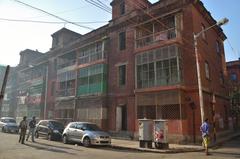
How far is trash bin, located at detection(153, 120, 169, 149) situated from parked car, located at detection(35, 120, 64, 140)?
27.7ft

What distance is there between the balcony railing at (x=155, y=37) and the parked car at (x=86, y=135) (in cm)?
895

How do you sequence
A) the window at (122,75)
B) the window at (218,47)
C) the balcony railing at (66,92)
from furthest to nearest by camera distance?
the balcony railing at (66,92) → the window at (218,47) → the window at (122,75)

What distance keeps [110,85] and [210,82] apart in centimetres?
951

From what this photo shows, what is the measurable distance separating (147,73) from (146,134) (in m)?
6.60

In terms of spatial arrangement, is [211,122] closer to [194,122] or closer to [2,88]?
[194,122]

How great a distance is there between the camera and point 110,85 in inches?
941

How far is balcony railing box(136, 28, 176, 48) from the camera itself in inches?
756

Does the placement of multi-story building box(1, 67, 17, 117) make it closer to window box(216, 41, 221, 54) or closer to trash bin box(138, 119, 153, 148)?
window box(216, 41, 221, 54)

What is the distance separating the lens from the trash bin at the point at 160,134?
13.8 meters

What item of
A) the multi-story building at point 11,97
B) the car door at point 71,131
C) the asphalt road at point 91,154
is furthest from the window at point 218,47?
the multi-story building at point 11,97

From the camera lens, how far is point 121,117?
898 inches

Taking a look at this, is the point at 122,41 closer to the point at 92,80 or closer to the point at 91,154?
the point at 92,80

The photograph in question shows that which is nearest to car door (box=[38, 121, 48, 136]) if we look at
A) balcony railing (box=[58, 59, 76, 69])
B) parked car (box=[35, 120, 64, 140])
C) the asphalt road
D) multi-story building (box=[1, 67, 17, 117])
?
parked car (box=[35, 120, 64, 140])

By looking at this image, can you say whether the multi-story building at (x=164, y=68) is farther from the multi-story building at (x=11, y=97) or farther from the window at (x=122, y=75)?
the multi-story building at (x=11, y=97)
